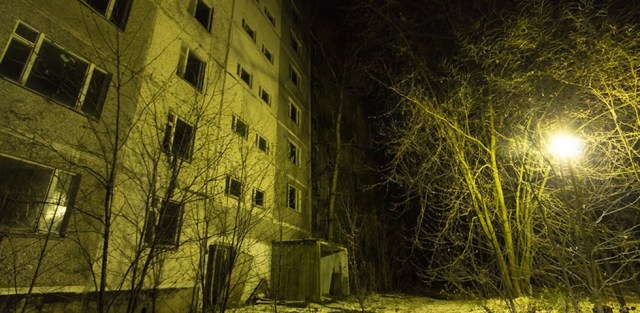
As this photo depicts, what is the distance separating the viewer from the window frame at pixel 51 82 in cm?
630

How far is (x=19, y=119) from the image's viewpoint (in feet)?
19.9

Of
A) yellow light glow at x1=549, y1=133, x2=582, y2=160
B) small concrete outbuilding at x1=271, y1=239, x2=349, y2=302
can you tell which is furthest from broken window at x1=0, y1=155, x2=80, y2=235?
yellow light glow at x1=549, y1=133, x2=582, y2=160

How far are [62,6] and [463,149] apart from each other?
11694mm

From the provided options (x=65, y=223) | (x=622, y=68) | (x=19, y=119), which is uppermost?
(x=622, y=68)

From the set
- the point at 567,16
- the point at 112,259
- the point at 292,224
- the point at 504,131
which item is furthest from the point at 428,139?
the point at 112,259

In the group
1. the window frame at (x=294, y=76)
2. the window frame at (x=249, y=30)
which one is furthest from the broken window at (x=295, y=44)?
the window frame at (x=249, y=30)

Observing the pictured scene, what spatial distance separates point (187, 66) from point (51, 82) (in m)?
4.28

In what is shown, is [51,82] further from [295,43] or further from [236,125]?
[295,43]

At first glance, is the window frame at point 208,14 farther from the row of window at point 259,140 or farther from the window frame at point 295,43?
the window frame at point 295,43

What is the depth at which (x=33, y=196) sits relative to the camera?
6.16 metres

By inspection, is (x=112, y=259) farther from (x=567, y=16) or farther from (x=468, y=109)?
(x=567, y=16)

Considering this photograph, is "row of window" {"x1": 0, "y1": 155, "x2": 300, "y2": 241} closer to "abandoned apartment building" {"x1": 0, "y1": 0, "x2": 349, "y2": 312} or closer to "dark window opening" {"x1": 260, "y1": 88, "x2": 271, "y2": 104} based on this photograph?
"abandoned apartment building" {"x1": 0, "y1": 0, "x2": 349, "y2": 312}

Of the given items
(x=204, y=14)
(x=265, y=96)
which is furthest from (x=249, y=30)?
(x=204, y=14)

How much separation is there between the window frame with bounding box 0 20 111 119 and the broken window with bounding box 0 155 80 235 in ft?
4.62
